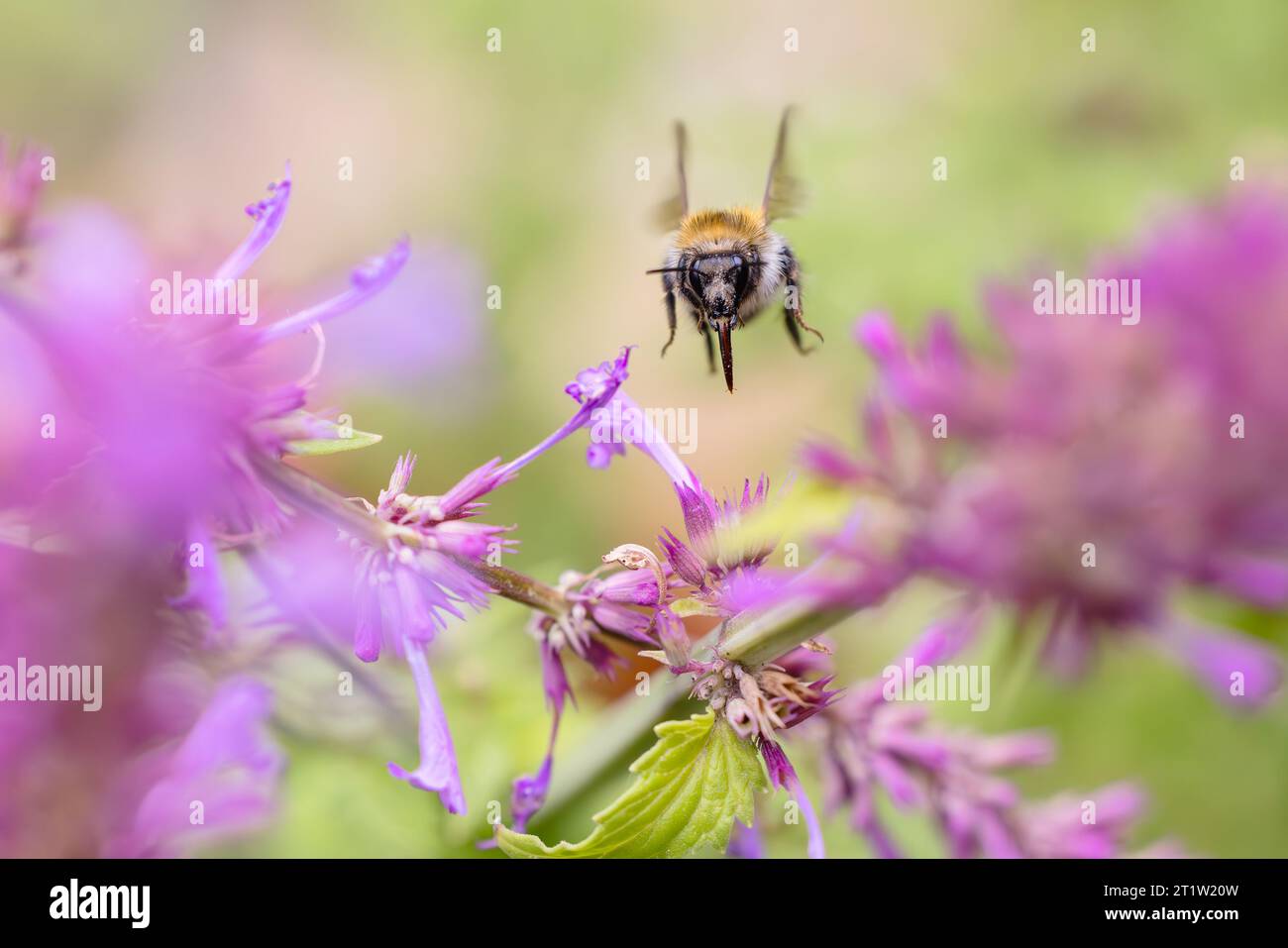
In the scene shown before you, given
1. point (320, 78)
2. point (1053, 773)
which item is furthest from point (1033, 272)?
point (320, 78)

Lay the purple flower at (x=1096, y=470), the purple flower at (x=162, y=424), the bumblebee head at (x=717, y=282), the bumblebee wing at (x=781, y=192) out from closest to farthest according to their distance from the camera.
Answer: the purple flower at (x=1096, y=470)
the purple flower at (x=162, y=424)
the bumblebee head at (x=717, y=282)
the bumblebee wing at (x=781, y=192)

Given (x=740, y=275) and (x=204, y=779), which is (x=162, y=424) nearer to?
(x=204, y=779)

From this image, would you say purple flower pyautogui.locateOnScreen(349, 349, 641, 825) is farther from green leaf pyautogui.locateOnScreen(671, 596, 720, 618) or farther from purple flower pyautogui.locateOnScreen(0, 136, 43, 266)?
purple flower pyautogui.locateOnScreen(0, 136, 43, 266)

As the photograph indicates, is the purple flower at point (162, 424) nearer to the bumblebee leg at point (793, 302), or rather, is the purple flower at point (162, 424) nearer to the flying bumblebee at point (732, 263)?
the flying bumblebee at point (732, 263)

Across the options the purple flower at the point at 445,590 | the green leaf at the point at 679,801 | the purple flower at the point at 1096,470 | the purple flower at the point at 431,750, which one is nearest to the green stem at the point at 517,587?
the purple flower at the point at 445,590

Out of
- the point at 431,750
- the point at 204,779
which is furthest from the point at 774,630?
the point at 204,779

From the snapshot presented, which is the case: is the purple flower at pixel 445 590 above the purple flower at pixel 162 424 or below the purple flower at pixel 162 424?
below

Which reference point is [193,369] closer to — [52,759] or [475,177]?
[52,759]
